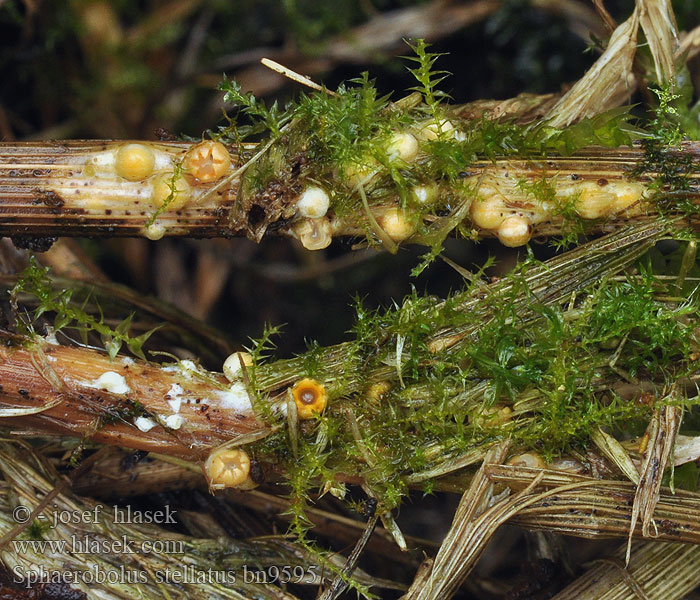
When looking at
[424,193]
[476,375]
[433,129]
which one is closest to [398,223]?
[424,193]

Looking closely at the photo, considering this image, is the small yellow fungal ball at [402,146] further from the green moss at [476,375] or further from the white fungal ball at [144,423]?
the white fungal ball at [144,423]

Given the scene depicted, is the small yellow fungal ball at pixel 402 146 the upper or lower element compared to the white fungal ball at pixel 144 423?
upper

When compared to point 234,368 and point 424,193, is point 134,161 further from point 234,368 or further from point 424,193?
point 424,193

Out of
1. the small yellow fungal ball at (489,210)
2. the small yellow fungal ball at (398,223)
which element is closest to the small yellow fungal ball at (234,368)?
the small yellow fungal ball at (398,223)

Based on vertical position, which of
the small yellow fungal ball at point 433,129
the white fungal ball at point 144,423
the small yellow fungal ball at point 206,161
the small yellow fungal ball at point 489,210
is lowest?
the white fungal ball at point 144,423

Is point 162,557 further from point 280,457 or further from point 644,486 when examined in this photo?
point 644,486

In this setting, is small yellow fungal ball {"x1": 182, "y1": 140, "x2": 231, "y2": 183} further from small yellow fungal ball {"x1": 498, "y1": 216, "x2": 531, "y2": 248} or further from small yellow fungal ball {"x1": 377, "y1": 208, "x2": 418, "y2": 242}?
small yellow fungal ball {"x1": 498, "y1": 216, "x2": 531, "y2": 248}

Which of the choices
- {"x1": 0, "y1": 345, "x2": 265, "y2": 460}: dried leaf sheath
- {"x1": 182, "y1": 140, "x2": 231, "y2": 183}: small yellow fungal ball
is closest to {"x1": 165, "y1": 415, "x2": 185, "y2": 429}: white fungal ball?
{"x1": 0, "y1": 345, "x2": 265, "y2": 460}: dried leaf sheath
